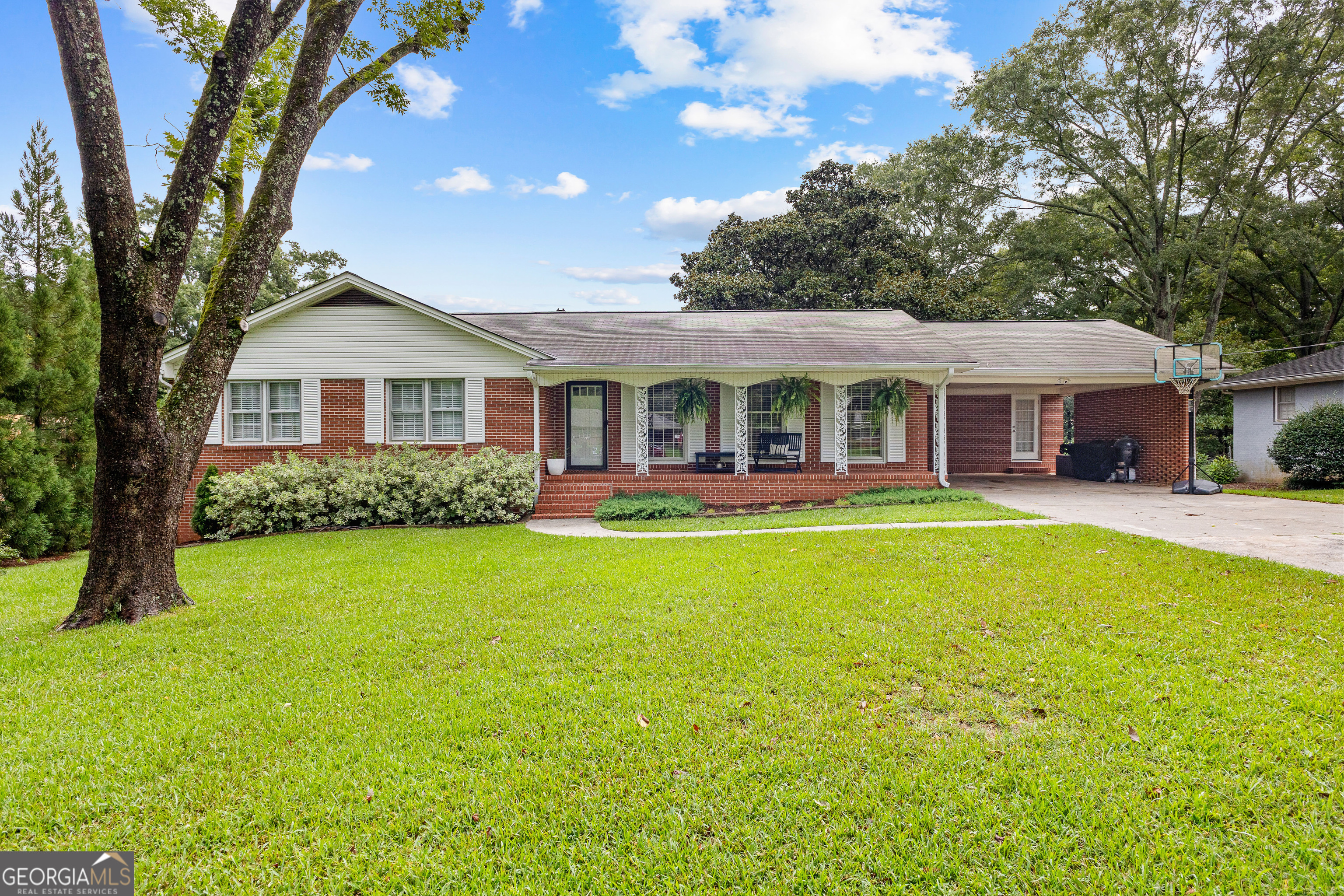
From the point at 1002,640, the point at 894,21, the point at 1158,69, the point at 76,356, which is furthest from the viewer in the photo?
the point at 1158,69

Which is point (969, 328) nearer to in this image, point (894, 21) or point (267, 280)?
point (894, 21)

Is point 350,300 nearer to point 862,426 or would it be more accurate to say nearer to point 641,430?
point 641,430

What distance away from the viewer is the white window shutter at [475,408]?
12.9 meters

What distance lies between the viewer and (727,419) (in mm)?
14555

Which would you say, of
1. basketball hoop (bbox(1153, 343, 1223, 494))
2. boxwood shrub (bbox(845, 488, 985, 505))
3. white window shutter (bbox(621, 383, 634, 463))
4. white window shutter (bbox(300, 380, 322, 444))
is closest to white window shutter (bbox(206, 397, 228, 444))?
white window shutter (bbox(300, 380, 322, 444))

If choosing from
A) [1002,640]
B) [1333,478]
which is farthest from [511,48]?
[1333,478]

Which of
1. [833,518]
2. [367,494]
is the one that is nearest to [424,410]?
[367,494]

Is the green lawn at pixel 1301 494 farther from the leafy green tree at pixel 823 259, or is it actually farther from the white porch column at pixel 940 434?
the leafy green tree at pixel 823 259

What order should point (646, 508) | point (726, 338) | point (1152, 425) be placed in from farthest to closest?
point (1152, 425), point (726, 338), point (646, 508)

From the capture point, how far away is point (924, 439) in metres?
14.3

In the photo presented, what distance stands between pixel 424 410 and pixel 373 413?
105 centimetres

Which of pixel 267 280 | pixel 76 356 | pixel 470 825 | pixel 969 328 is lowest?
pixel 470 825

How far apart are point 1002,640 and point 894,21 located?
1280 cm

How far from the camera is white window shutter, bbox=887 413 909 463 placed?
556 inches
